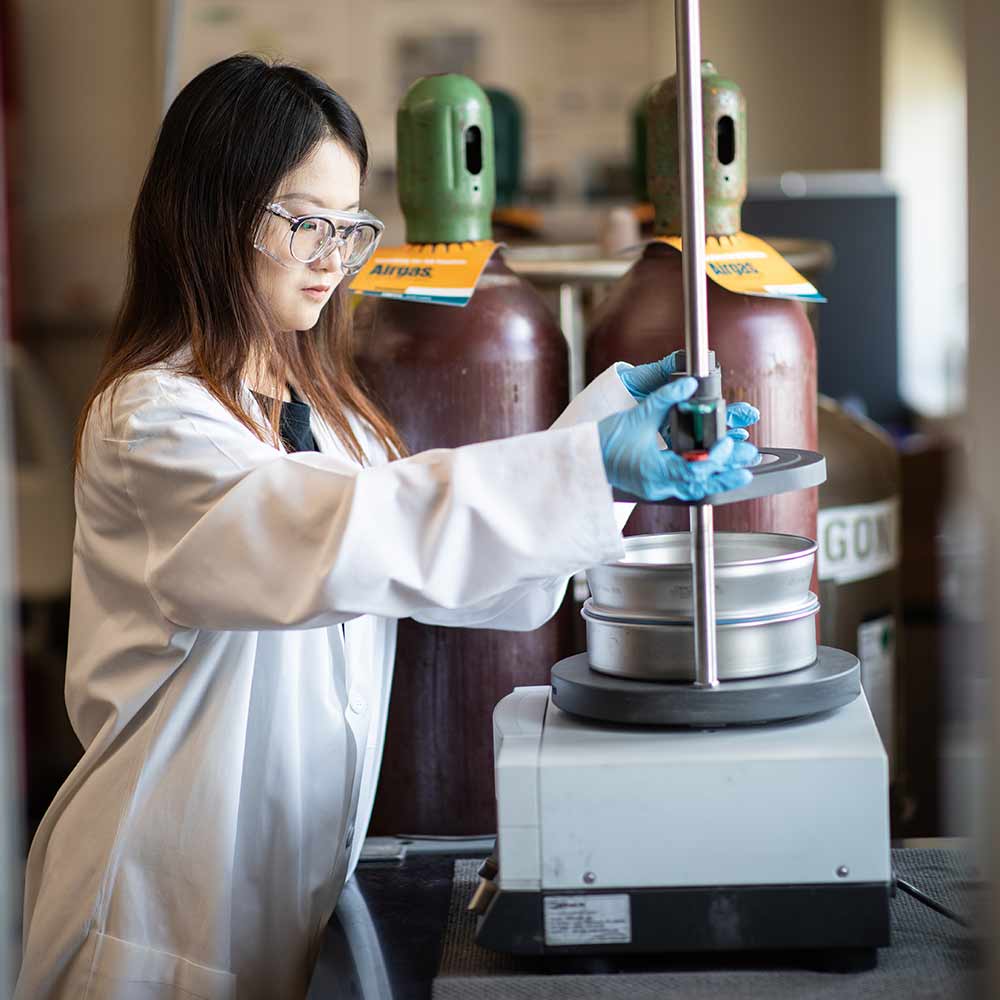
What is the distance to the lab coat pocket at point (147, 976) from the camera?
1192 mm

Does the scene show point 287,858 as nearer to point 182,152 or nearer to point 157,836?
point 157,836

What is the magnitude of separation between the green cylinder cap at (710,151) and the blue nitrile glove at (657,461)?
45 centimetres

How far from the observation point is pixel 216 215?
1253 millimetres

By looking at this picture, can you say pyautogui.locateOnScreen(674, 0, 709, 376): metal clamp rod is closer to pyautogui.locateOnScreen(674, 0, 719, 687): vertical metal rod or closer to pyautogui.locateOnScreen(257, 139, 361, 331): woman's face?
pyautogui.locateOnScreen(674, 0, 719, 687): vertical metal rod

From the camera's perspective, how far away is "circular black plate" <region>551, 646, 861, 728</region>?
3.25ft

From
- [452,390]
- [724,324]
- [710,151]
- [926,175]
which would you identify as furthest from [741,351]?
[926,175]

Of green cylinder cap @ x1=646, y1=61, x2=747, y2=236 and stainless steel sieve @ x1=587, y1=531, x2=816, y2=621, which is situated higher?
green cylinder cap @ x1=646, y1=61, x2=747, y2=236

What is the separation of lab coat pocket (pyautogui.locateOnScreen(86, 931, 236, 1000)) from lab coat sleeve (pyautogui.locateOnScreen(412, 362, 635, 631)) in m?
0.39

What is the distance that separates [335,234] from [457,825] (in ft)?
2.14

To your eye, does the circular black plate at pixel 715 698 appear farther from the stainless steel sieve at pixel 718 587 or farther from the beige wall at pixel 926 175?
the beige wall at pixel 926 175

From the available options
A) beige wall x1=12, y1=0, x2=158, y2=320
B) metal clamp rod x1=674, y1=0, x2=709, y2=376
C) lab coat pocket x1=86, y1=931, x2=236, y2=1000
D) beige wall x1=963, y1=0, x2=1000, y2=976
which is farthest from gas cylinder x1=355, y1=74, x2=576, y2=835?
beige wall x1=12, y1=0, x2=158, y2=320

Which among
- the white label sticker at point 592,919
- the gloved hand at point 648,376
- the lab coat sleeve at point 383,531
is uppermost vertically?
the gloved hand at point 648,376

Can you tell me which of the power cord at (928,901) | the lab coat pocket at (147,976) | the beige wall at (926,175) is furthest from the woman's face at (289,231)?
the beige wall at (926,175)

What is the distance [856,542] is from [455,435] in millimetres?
726
